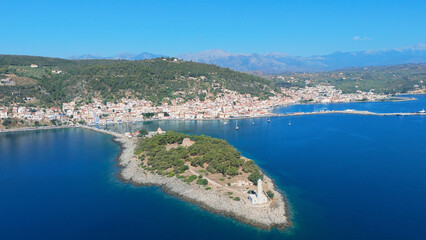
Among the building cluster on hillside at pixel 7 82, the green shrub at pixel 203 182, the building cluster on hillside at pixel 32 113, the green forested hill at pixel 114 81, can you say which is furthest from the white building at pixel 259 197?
the building cluster on hillside at pixel 7 82

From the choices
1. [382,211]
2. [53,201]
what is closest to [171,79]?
[53,201]

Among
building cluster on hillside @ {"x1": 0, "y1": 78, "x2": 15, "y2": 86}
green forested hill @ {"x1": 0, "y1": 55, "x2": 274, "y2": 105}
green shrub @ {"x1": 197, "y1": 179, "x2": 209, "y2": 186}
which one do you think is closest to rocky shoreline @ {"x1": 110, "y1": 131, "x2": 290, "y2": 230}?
green shrub @ {"x1": 197, "y1": 179, "x2": 209, "y2": 186}

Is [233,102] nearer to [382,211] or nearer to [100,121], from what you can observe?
[100,121]

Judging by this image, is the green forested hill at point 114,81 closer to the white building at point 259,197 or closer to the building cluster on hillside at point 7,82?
the building cluster on hillside at point 7,82

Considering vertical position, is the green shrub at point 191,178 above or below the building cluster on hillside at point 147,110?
below

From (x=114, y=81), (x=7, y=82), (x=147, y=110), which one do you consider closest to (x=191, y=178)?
(x=147, y=110)

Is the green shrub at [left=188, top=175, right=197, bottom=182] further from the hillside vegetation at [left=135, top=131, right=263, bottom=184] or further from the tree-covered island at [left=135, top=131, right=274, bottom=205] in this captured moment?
the hillside vegetation at [left=135, top=131, right=263, bottom=184]

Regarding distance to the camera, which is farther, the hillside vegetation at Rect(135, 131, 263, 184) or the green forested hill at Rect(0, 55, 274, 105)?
the green forested hill at Rect(0, 55, 274, 105)
